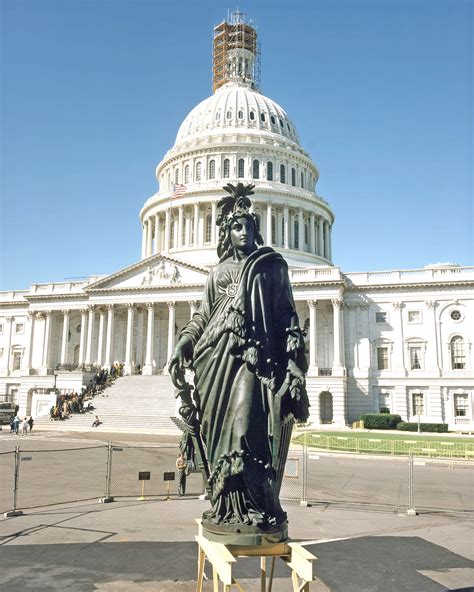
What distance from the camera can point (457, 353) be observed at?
61.0 m

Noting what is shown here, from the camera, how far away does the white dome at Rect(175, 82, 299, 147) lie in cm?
8725

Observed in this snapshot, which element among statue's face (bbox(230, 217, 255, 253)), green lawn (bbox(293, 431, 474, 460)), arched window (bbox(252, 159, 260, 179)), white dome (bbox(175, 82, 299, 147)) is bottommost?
green lawn (bbox(293, 431, 474, 460))

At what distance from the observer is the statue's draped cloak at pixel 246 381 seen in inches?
268

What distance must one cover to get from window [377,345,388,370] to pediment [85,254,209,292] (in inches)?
879

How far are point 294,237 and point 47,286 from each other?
35785 millimetres

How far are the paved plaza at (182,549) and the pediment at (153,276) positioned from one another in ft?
168

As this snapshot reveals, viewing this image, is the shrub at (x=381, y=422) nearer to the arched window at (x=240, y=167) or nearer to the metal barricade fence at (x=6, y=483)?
the metal barricade fence at (x=6, y=483)

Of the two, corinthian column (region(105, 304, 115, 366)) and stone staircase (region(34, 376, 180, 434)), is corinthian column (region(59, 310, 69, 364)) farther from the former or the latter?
stone staircase (region(34, 376, 180, 434))

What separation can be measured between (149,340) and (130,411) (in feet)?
50.8

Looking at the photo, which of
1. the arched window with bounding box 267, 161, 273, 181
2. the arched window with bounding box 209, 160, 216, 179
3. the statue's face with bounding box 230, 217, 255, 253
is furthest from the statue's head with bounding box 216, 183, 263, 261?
the arched window with bounding box 267, 161, 273, 181

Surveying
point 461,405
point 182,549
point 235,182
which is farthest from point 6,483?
point 235,182

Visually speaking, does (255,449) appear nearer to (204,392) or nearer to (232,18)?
(204,392)

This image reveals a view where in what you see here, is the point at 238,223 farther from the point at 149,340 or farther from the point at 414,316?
the point at 149,340

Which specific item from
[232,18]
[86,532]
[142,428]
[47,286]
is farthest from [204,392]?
[232,18]
